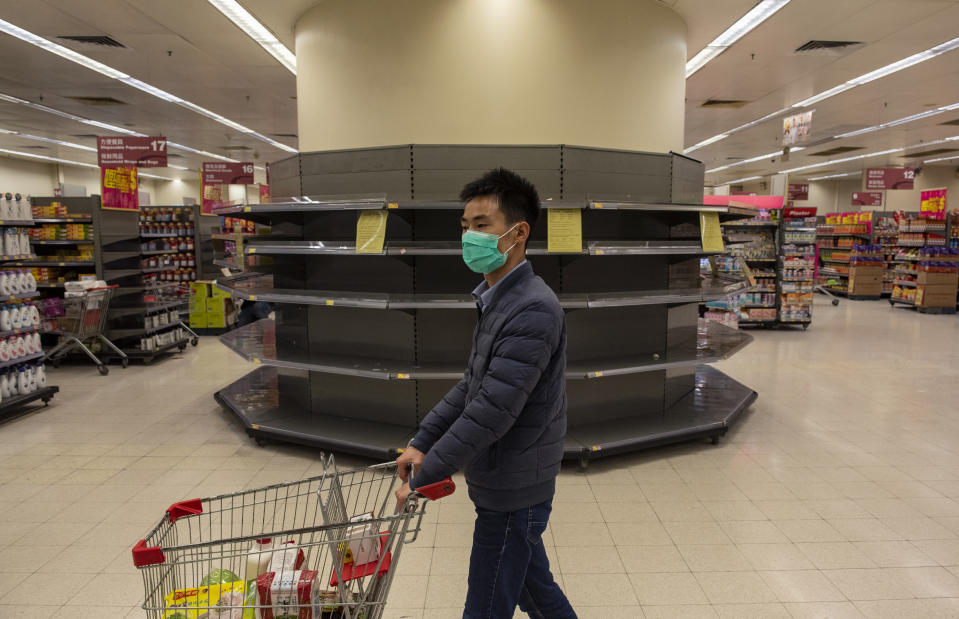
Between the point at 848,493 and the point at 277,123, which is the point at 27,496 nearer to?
the point at 848,493

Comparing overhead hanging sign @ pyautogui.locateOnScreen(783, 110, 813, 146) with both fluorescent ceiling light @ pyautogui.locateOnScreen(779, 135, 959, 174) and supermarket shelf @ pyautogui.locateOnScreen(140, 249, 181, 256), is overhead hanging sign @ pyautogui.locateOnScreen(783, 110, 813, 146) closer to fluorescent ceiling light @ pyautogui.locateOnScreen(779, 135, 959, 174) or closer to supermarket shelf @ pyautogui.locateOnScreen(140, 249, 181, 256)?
fluorescent ceiling light @ pyautogui.locateOnScreen(779, 135, 959, 174)

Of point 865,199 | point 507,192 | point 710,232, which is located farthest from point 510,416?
point 865,199

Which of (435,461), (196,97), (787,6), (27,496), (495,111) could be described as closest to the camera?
(435,461)

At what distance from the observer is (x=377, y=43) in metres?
4.55

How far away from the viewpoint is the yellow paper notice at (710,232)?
429 cm

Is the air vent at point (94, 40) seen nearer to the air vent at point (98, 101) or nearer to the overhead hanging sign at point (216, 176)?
the air vent at point (98, 101)

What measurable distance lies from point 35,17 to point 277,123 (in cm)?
626

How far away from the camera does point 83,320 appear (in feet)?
22.8

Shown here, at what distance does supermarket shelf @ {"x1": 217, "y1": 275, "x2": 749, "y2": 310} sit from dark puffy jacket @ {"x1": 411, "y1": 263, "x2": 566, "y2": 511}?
6.41 feet

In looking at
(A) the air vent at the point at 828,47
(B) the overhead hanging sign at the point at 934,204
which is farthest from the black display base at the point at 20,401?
(B) the overhead hanging sign at the point at 934,204

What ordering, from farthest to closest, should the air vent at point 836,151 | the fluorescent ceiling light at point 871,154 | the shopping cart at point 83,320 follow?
the air vent at point 836,151, the fluorescent ceiling light at point 871,154, the shopping cart at point 83,320

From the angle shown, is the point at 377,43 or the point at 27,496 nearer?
the point at 27,496

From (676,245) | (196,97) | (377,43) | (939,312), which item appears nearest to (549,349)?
(676,245)

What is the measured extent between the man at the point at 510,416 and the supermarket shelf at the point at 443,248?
1.97 metres
